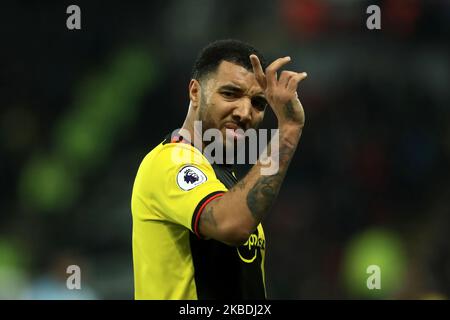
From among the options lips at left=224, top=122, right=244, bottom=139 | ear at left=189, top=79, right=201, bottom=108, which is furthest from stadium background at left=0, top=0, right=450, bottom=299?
lips at left=224, top=122, right=244, bottom=139

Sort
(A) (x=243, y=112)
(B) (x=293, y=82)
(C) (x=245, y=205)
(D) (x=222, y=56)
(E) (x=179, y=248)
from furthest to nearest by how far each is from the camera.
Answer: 1. (D) (x=222, y=56)
2. (A) (x=243, y=112)
3. (E) (x=179, y=248)
4. (B) (x=293, y=82)
5. (C) (x=245, y=205)

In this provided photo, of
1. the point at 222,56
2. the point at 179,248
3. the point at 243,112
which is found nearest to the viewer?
the point at 179,248

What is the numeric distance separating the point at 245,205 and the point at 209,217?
142 mm

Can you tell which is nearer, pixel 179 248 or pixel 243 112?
pixel 179 248

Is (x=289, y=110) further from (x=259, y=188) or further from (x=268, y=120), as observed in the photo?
(x=268, y=120)

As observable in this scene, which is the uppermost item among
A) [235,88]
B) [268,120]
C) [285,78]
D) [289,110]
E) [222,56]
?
[268,120]

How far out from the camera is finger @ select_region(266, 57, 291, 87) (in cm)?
277

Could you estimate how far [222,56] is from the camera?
11.2ft

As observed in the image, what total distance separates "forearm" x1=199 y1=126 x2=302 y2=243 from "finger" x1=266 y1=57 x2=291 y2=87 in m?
0.23

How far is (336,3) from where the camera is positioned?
29.6 feet

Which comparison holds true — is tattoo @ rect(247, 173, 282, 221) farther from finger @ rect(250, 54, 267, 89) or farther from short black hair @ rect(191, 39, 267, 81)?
short black hair @ rect(191, 39, 267, 81)

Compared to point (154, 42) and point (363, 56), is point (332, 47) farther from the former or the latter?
point (154, 42)

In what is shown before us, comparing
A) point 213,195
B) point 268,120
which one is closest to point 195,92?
point 213,195
